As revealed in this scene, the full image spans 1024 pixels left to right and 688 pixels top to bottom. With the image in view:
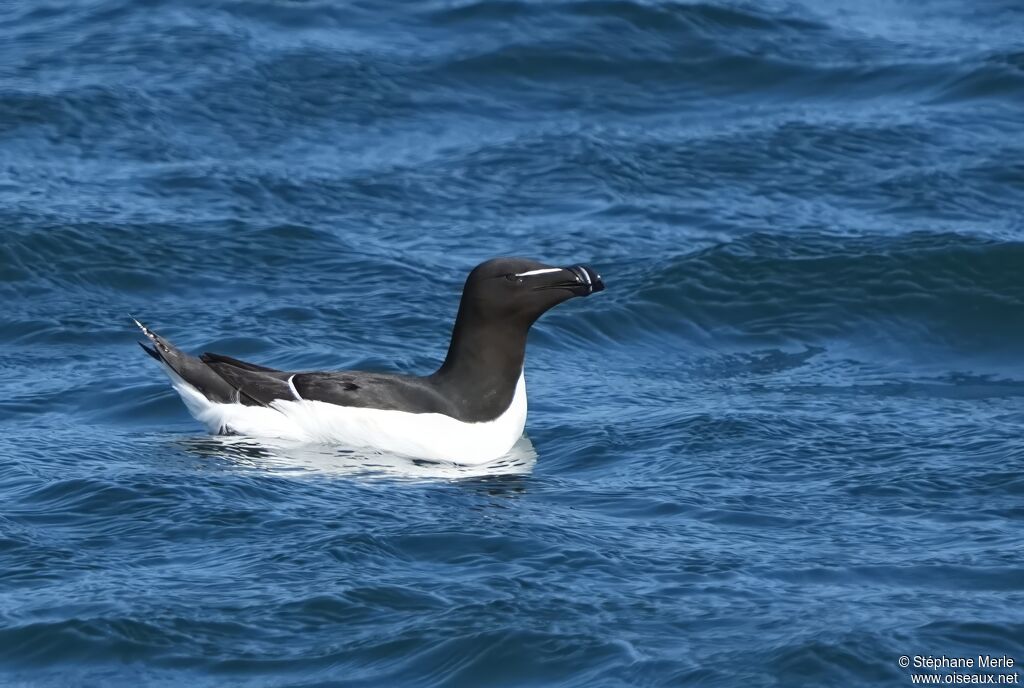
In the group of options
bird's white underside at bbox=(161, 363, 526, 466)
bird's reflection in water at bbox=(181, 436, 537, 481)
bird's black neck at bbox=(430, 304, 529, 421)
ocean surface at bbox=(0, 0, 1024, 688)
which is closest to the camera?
ocean surface at bbox=(0, 0, 1024, 688)

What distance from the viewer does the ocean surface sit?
25.1ft

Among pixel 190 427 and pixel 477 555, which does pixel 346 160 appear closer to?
pixel 190 427

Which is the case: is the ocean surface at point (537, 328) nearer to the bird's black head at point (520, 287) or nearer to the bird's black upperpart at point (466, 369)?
the bird's black upperpart at point (466, 369)

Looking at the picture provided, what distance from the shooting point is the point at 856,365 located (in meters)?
12.1

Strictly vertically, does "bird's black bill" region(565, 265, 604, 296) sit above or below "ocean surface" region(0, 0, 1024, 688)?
above

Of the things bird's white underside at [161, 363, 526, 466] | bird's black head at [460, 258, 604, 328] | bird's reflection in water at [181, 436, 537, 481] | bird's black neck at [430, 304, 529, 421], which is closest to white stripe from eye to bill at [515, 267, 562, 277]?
bird's black head at [460, 258, 604, 328]

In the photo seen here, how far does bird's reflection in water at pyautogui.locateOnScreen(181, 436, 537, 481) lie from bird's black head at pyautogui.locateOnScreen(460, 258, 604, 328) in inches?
33.6

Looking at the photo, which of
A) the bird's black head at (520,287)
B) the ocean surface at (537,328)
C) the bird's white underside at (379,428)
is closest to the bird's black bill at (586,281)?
the bird's black head at (520,287)

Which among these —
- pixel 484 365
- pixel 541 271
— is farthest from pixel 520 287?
pixel 484 365

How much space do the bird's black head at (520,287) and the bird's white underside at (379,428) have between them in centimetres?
48

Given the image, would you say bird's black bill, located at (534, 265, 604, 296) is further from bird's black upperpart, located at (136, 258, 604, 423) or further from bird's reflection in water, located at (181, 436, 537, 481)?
bird's reflection in water, located at (181, 436, 537, 481)

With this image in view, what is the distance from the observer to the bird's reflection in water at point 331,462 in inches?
380

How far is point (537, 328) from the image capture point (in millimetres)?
12727

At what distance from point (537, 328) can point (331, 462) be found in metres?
3.28
